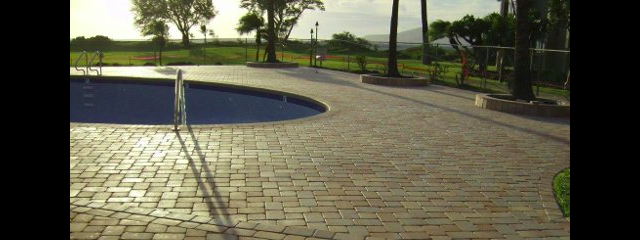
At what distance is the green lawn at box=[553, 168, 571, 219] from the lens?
4645 millimetres

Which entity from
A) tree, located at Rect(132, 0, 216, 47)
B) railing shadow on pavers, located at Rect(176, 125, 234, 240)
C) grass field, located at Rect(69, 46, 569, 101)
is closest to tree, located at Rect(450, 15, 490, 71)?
grass field, located at Rect(69, 46, 569, 101)

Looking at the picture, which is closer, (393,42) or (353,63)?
(393,42)

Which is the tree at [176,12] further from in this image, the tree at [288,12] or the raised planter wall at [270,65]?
the raised planter wall at [270,65]

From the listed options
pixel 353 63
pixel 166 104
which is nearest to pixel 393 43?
pixel 166 104

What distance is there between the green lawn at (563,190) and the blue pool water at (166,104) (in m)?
6.28

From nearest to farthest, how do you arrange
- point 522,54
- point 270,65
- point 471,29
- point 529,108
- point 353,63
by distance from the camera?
point 529,108
point 522,54
point 270,65
point 471,29
point 353,63

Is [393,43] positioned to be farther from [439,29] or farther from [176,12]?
[176,12]

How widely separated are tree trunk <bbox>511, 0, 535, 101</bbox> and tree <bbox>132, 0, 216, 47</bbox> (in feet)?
157

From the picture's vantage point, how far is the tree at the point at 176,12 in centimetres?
5500

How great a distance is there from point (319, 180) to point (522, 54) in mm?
8117

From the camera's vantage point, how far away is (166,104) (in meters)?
14.2

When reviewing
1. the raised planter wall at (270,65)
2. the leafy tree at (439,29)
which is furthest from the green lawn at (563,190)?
the leafy tree at (439,29)
